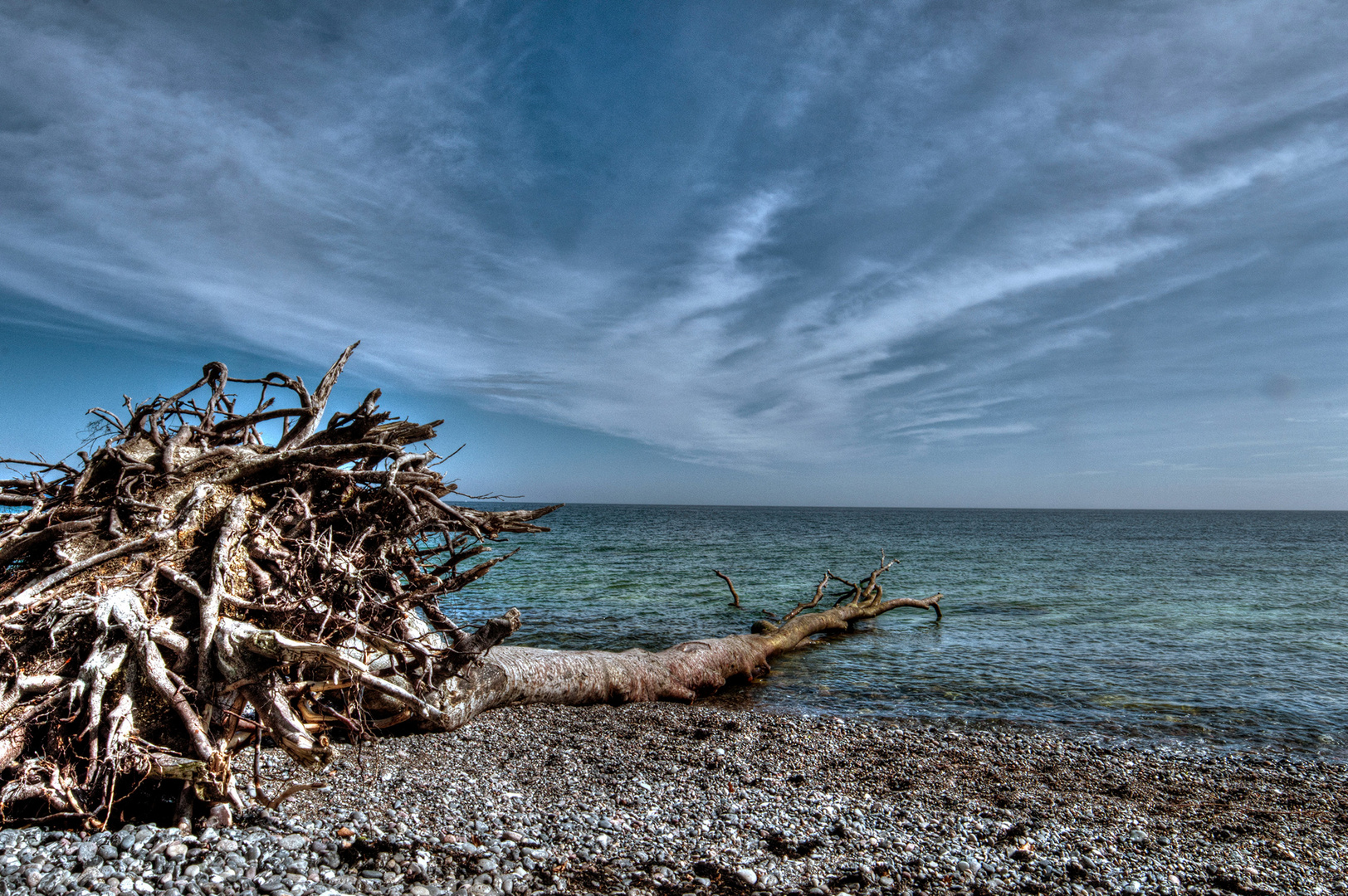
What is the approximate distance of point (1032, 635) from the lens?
60.3 feet

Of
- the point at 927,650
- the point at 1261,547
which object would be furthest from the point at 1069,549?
the point at 927,650

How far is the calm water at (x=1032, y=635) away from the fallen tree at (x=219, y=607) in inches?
267

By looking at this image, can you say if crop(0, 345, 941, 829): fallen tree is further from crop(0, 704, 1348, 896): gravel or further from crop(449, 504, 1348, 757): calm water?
crop(449, 504, 1348, 757): calm water

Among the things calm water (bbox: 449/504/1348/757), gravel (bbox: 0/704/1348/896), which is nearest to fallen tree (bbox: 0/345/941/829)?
gravel (bbox: 0/704/1348/896)

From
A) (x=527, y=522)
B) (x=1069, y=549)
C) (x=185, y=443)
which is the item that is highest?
(x=185, y=443)

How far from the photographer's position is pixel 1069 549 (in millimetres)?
57938

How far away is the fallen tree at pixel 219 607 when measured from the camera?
5.60 m

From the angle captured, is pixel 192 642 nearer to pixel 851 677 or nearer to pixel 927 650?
pixel 851 677

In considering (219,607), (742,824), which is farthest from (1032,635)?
(219,607)

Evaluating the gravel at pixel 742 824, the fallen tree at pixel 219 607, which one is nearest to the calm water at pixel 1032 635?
the gravel at pixel 742 824

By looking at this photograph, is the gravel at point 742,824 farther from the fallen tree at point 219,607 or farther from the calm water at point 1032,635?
the calm water at point 1032,635

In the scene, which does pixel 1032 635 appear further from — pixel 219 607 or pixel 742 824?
pixel 219 607

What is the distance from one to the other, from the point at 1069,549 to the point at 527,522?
61701 mm

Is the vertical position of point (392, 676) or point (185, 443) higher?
point (185, 443)
